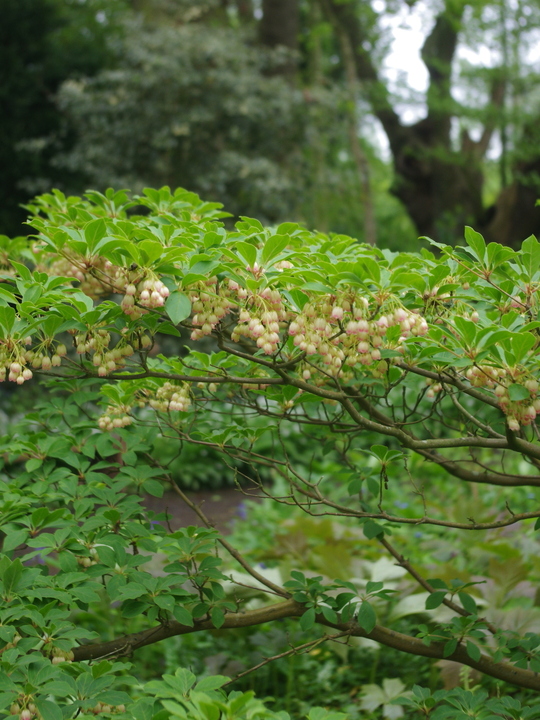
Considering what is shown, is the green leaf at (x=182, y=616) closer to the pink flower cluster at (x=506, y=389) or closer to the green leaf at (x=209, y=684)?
the green leaf at (x=209, y=684)

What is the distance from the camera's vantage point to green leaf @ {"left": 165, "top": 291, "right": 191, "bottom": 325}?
132cm

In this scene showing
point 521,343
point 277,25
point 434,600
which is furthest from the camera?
point 277,25

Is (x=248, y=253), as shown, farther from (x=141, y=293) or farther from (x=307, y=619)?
(x=307, y=619)

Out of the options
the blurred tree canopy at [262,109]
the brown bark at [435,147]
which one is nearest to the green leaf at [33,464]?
the blurred tree canopy at [262,109]

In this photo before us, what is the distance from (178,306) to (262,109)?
8.05 metres

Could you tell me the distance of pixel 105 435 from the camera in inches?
83.5

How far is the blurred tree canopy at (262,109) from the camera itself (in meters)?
8.52

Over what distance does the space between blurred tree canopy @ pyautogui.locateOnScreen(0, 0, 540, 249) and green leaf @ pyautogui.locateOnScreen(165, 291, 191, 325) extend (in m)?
7.39

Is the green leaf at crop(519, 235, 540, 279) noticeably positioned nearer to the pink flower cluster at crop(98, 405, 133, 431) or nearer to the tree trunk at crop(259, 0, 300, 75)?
the pink flower cluster at crop(98, 405, 133, 431)

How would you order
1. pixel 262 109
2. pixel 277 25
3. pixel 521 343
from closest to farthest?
pixel 521 343 < pixel 262 109 < pixel 277 25

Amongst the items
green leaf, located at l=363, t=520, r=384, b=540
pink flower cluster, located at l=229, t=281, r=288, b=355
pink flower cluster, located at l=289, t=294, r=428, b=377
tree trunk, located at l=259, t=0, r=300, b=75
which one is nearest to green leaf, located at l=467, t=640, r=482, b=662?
green leaf, located at l=363, t=520, r=384, b=540

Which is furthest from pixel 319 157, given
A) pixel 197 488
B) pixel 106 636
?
pixel 106 636

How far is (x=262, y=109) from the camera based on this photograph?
28.5ft

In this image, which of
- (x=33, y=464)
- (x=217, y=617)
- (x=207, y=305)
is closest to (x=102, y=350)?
(x=207, y=305)
